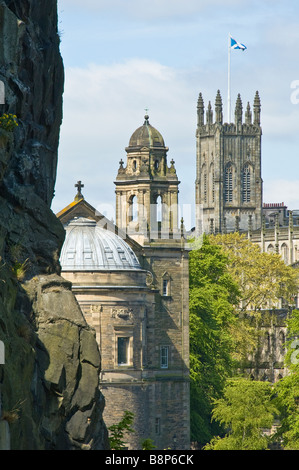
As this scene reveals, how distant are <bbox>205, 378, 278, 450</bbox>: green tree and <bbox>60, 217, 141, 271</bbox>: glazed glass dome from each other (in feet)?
25.4

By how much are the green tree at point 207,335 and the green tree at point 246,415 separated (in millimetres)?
4563

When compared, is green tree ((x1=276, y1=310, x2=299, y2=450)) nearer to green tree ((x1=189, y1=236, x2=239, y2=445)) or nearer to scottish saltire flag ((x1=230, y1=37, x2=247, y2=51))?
green tree ((x1=189, y1=236, x2=239, y2=445))

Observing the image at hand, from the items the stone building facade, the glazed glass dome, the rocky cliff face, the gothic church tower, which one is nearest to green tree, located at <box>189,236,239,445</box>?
the stone building facade

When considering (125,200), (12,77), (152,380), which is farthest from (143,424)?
(12,77)

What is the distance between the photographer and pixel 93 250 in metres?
67.4

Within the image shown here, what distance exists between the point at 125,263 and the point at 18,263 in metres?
33.9

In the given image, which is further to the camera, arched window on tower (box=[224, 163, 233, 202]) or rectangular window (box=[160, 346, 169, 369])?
arched window on tower (box=[224, 163, 233, 202])

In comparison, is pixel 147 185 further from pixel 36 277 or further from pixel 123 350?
pixel 36 277

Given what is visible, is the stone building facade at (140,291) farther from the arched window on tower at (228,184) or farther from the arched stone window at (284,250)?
the arched window on tower at (228,184)

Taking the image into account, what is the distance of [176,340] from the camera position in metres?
73.0

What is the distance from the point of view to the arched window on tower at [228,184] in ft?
652

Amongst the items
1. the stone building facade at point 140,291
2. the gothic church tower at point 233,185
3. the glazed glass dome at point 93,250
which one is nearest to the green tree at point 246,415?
the stone building facade at point 140,291

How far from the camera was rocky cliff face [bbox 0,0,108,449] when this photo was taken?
31.0m
